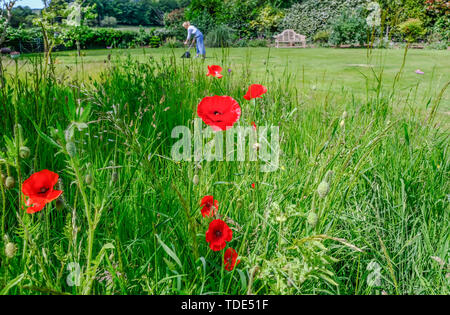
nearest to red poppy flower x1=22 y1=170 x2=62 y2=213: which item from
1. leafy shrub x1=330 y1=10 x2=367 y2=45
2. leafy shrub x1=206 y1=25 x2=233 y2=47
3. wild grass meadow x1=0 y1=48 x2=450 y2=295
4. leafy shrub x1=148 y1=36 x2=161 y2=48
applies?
wild grass meadow x1=0 y1=48 x2=450 y2=295

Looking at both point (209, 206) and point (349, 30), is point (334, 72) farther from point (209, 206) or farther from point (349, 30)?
point (349, 30)

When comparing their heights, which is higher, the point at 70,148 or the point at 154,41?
the point at 154,41

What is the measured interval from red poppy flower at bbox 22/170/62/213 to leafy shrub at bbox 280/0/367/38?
19.4 meters

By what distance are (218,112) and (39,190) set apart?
1.66ft

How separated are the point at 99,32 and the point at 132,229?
16246 millimetres

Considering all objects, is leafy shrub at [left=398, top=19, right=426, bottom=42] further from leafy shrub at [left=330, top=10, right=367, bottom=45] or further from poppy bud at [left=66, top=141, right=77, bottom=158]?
leafy shrub at [left=330, top=10, right=367, bottom=45]

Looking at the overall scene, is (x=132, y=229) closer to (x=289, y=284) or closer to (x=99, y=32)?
(x=289, y=284)

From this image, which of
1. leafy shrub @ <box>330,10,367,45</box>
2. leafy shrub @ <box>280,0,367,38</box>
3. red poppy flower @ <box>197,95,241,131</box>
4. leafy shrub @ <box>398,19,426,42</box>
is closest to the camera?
red poppy flower @ <box>197,95,241,131</box>

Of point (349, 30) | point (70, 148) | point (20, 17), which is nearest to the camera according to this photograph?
point (70, 148)

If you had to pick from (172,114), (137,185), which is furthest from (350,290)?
(172,114)

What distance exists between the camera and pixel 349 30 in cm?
1503

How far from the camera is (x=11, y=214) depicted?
1.21 meters

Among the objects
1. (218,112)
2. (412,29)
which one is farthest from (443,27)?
(218,112)

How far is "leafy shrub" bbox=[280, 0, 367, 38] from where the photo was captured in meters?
18.5
